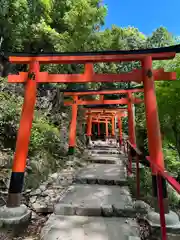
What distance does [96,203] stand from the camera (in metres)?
3.94

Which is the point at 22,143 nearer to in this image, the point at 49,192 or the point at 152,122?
the point at 49,192

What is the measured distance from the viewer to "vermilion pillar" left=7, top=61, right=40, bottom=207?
11.5 ft

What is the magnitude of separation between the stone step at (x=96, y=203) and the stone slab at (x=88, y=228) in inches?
5.4

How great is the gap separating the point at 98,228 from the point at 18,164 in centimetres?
172

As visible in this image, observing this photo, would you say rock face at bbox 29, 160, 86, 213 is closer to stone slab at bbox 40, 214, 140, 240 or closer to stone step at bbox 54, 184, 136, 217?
stone step at bbox 54, 184, 136, 217

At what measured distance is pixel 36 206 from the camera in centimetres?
390

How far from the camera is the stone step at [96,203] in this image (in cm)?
363

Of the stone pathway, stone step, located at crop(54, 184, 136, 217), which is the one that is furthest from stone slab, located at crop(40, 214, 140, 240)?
stone step, located at crop(54, 184, 136, 217)

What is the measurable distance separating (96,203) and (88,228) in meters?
0.85

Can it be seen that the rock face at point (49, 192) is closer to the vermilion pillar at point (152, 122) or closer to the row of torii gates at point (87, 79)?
the row of torii gates at point (87, 79)

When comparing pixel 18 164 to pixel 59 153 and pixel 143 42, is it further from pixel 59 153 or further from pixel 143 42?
pixel 143 42

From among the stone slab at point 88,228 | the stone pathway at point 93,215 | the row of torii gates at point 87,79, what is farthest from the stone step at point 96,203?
the row of torii gates at point 87,79

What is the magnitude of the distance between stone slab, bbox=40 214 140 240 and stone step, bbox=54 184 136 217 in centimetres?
14

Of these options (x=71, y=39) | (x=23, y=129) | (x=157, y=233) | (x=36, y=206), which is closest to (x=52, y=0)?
(x=71, y=39)
